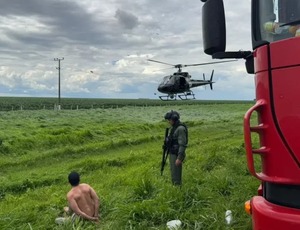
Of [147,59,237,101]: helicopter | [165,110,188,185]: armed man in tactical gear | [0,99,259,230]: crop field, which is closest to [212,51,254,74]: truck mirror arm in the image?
[0,99,259,230]: crop field

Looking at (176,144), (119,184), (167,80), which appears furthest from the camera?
(167,80)

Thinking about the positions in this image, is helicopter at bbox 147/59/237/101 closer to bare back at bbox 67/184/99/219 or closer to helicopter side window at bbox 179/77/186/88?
helicopter side window at bbox 179/77/186/88

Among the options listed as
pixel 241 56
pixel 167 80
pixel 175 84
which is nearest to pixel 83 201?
pixel 241 56

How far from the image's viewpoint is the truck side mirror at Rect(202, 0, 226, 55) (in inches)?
113

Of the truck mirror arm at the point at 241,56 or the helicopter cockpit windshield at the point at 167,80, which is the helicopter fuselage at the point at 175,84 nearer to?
the helicopter cockpit windshield at the point at 167,80

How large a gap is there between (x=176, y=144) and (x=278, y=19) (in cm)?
516

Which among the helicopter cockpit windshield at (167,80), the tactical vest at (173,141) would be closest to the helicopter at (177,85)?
the helicopter cockpit windshield at (167,80)

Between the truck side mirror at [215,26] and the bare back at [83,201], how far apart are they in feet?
12.9

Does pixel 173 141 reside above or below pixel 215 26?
below

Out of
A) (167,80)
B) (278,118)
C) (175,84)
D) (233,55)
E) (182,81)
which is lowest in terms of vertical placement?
(278,118)

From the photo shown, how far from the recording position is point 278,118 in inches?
96.2

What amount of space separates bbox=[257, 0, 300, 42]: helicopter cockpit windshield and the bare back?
13.8 feet

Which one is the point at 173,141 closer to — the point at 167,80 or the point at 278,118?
the point at 278,118

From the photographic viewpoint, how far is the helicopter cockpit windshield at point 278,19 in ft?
8.56
